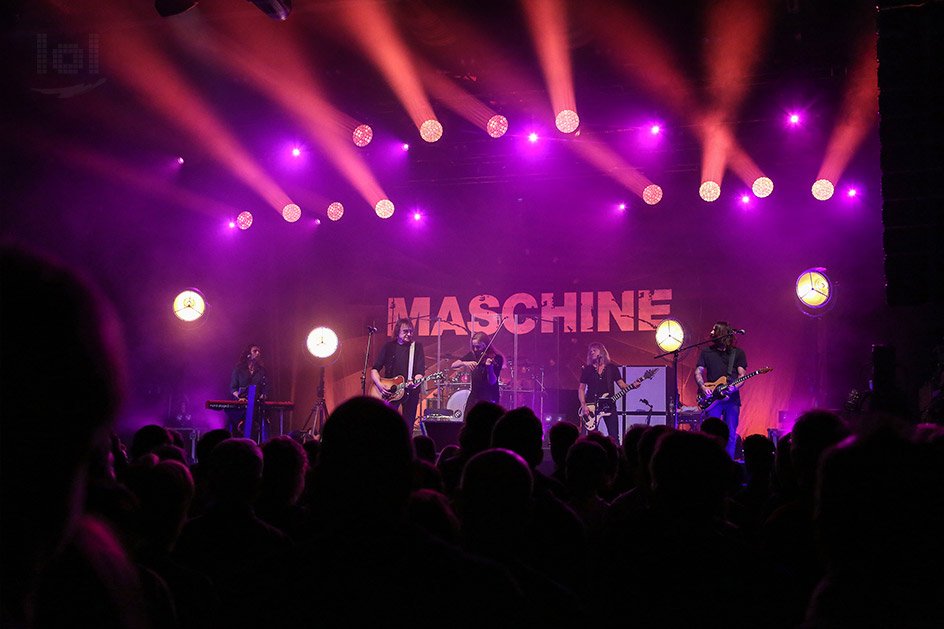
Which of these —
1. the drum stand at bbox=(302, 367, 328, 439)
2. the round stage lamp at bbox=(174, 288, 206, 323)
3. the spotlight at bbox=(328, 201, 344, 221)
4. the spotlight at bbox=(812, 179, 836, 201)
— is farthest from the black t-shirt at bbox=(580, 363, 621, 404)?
the round stage lamp at bbox=(174, 288, 206, 323)

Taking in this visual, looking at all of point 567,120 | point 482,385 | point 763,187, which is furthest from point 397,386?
point 763,187

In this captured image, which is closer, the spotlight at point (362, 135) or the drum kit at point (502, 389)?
the drum kit at point (502, 389)

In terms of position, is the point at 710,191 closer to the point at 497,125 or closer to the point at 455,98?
the point at 497,125

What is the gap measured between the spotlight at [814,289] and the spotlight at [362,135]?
27.6 feet

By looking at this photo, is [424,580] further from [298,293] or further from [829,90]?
[298,293]

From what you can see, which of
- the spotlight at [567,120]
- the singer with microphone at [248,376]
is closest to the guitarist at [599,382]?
the spotlight at [567,120]

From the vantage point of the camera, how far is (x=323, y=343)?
51.9 feet

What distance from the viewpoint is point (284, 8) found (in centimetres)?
816

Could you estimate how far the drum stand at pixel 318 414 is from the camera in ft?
48.0

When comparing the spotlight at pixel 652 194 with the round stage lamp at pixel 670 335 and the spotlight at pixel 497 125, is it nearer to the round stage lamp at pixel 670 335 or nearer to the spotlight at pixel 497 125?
the round stage lamp at pixel 670 335

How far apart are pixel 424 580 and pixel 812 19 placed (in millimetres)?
11137

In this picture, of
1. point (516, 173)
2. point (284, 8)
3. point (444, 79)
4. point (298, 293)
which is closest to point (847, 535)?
point (284, 8)

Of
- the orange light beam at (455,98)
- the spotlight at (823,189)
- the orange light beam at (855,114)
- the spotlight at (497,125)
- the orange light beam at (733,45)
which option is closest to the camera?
the orange light beam at (733,45)

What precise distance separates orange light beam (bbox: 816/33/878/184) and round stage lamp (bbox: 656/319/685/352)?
3684 mm
